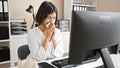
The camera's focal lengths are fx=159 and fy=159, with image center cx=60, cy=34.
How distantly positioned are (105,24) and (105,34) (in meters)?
0.07

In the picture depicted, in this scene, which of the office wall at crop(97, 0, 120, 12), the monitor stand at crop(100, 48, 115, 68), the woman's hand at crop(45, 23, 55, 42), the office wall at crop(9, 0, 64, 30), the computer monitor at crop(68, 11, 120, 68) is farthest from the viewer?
the office wall at crop(97, 0, 120, 12)

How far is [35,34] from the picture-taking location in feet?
5.89

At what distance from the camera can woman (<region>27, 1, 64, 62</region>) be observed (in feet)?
5.60

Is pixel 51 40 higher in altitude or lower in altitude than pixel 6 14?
lower

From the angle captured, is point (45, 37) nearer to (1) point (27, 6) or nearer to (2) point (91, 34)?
(2) point (91, 34)

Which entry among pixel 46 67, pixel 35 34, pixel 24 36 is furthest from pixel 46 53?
pixel 24 36

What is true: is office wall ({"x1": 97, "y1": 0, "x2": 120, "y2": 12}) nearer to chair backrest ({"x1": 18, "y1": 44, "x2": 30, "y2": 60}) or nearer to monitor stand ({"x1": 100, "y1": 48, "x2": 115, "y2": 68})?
chair backrest ({"x1": 18, "y1": 44, "x2": 30, "y2": 60})

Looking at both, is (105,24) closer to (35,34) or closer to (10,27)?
(35,34)

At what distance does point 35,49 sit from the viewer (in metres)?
1.71

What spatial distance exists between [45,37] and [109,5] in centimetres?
220

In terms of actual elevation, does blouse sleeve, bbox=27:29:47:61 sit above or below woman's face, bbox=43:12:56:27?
below

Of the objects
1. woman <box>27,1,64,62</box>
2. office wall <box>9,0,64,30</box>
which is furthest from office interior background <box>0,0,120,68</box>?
woman <box>27,1,64,62</box>

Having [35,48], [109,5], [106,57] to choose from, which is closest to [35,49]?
[35,48]

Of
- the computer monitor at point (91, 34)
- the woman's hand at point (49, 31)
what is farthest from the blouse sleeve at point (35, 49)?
the computer monitor at point (91, 34)
